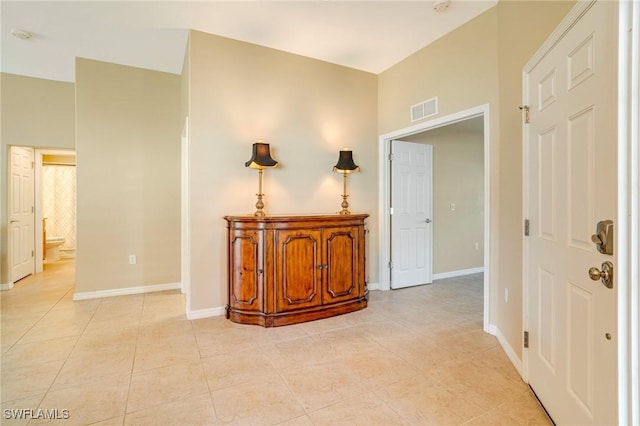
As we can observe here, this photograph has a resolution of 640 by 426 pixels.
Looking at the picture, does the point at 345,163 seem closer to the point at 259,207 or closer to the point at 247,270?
the point at 259,207

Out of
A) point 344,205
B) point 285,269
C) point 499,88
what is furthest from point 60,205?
point 499,88

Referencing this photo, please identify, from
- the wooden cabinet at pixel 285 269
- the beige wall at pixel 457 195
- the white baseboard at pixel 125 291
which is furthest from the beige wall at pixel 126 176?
the beige wall at pixel 457 195

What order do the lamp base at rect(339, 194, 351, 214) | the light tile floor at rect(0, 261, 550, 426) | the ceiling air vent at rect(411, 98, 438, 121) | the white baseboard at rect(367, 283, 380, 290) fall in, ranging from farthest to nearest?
the white baseboard at rect(367, 283, 380, 290)
the lamp base at rect(339, 194, 351, 214)
the ceiling air vent at rect(411, 98, 438, 121)
the light tile floor at rect(0, 261, 550, 426)

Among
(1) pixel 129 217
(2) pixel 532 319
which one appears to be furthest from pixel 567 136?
(1) pixel 129 217

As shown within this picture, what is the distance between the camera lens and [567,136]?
148 centimetres

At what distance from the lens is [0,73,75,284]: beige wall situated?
4.25 m

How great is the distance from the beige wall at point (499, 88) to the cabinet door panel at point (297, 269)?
5.53 feet

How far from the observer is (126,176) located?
13.4 feet

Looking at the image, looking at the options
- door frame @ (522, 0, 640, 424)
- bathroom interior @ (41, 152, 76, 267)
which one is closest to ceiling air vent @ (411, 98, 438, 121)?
door frame @ (522, 0, 640, 424)

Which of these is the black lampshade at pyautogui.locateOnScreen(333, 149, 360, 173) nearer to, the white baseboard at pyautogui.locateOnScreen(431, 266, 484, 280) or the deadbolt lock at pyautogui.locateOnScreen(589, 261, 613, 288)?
the white baseboard at pyautogui.locateOnScreen(431, 266, 484, 280)

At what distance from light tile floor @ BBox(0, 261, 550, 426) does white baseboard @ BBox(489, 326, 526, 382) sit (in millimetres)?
56

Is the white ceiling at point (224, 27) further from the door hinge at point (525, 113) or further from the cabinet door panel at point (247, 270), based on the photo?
the cabinet door panel at point (247, 270)

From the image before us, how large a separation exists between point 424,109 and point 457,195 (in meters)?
2.15

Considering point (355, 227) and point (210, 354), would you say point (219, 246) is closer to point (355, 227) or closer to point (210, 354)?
point (210, 354)
